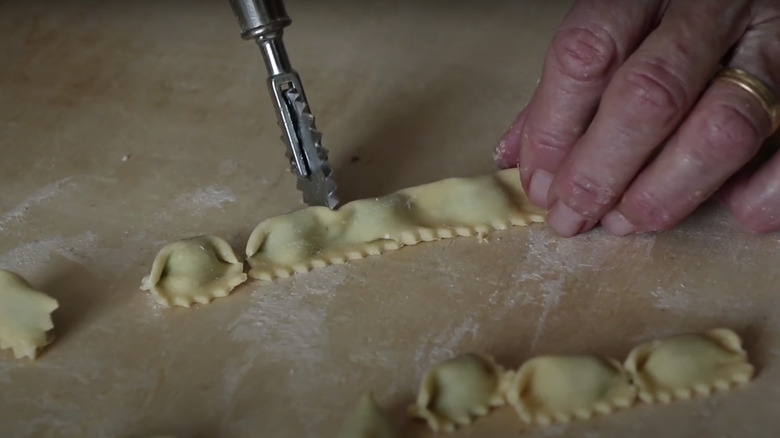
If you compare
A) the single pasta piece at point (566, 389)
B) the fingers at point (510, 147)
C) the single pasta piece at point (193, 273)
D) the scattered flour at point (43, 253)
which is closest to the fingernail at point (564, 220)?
the fingers at point (510, 147)

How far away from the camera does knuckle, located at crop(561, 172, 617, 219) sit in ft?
4.38

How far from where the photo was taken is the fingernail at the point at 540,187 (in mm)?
1442

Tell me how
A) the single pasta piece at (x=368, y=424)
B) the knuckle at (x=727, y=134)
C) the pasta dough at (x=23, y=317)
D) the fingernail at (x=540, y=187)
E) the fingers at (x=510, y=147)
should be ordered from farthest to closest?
the fingers at (x=510, y=147), the fingernail at (x=540, y=187), the pasta dough at (x=23, y=317), the knuckle at (x=727, y=134), the single pasta piece at (x=368, y=424)

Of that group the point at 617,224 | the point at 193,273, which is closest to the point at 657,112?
the point at 617,224

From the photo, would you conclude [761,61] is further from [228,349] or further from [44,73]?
[44,73]

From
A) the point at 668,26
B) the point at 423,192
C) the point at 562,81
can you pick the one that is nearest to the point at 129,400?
the point at 423,192

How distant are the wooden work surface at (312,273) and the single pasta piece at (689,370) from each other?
0.02m

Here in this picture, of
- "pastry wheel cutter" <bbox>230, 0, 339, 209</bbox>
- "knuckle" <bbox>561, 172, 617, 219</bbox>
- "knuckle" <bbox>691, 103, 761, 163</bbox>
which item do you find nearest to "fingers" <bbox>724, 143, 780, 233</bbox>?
"knuckle" <bbox>691, 103, 761, 163</bbox>

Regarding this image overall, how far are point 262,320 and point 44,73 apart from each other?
1077 mm

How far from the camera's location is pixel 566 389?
3.86 ft

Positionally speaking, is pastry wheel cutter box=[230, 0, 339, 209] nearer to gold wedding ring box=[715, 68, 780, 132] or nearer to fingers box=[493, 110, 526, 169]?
fingers box=[493, 110, 526, 169]

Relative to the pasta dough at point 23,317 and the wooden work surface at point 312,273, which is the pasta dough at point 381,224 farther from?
the pasta dough at point 23,317

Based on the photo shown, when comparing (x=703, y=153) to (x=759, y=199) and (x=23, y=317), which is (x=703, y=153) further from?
(x=23, y=317)

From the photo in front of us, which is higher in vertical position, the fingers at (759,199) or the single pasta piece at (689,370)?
the fingers at (759,199)
